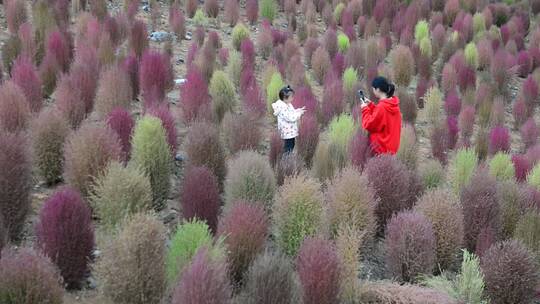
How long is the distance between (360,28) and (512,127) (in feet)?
11.5

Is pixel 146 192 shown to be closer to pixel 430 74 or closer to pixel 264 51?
pixel 264 51

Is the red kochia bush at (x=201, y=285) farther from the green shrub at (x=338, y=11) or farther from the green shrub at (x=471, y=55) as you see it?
the green shrub at (x=338, y=11)

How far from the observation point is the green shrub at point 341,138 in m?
5.16

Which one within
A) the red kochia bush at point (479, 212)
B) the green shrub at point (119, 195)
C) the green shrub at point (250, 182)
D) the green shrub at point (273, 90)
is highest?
the green shrub at point (119, 195)

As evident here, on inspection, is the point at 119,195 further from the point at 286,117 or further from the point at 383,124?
the point at 383,124

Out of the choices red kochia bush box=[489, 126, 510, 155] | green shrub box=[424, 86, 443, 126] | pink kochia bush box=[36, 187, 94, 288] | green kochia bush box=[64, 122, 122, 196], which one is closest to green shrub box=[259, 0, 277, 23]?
green shrub box=[424, 86, 443, 126]

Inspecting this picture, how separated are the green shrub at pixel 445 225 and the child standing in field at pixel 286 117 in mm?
1535

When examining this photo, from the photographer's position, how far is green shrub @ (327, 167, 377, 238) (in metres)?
4.09

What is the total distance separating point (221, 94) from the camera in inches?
260

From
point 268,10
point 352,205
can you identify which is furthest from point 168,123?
point 268,10

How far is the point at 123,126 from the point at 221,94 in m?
1.88

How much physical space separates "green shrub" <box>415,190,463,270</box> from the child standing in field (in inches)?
60.4

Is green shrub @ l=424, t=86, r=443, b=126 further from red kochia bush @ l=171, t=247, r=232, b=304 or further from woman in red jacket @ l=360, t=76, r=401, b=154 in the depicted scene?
red kochia bush @ l=171, t=247, r=232, b=304

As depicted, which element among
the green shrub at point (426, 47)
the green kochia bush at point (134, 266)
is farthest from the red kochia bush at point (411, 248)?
the green shrub at point (426, 47)
